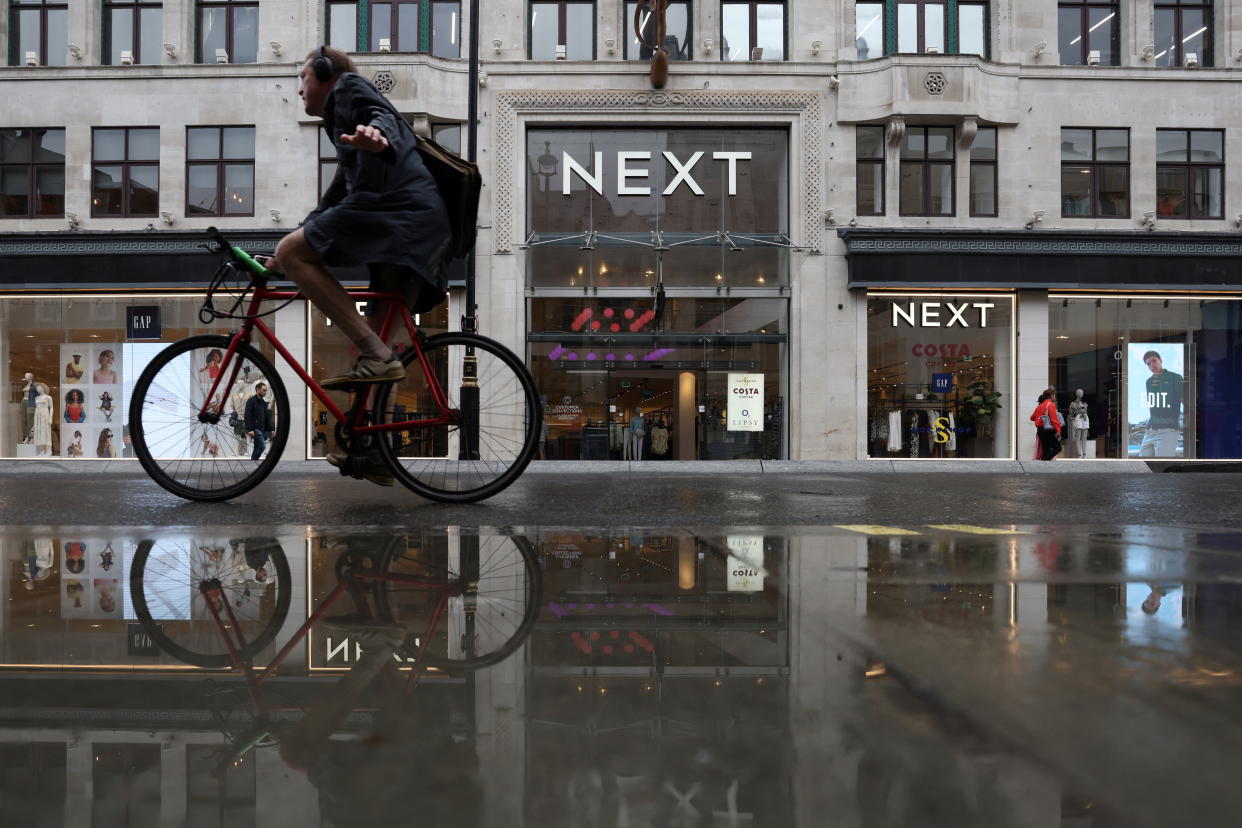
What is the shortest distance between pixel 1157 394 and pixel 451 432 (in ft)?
66.2

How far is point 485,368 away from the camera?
3912 millimetres

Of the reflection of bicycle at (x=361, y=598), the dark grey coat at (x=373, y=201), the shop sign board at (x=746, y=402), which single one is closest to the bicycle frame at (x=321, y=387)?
the dark grey coat at (x=373, y=201)

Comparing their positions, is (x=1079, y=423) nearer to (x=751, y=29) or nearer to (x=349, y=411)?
(x=751, y=29)

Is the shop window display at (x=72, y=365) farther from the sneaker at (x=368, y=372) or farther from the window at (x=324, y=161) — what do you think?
the sneaker at (x=368, y=372)

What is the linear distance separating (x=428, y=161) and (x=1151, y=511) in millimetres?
3789

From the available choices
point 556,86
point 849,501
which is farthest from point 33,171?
point 849,501

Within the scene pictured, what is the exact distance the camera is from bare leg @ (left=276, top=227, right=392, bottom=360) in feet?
11.4

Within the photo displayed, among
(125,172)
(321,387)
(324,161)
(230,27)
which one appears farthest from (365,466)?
(230,27)

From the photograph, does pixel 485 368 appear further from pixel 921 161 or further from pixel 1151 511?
pixel 921 161

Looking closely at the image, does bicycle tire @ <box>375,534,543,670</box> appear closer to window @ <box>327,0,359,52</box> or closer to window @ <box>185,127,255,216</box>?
window @ <box>185,127,255,216</box>

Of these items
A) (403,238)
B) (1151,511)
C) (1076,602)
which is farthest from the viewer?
(1151,511)

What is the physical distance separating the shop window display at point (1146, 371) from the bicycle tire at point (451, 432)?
Answer: 18.3 metres

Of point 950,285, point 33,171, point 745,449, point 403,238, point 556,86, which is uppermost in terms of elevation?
point 556,86

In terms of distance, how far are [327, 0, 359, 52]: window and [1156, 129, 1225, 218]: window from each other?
60.2 ft
